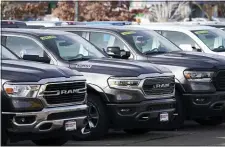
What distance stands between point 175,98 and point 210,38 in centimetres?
444

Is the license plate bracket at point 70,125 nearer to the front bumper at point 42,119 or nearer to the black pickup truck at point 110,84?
the front bumper at point 42,119

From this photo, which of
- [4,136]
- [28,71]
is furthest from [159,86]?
[4,136]

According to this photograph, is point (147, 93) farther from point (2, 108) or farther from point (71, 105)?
point (2, 108)

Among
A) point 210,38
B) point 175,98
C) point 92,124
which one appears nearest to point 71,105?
point 92,124

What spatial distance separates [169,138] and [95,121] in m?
1.56

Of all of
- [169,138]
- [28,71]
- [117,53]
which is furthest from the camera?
[117,53]

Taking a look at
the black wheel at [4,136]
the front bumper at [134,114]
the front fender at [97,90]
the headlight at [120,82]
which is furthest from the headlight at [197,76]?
the black wheel at [4,136]

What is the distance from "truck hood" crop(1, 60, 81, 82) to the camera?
392 inches

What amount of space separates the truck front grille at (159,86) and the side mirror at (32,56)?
5.62 ft

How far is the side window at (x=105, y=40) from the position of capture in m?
14.1

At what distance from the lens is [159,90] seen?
12.4 metres

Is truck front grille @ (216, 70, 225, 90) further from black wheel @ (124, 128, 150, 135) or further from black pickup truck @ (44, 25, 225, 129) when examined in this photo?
black wheel @ (124, 128, 150, 135)

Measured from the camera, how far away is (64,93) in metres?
10.4

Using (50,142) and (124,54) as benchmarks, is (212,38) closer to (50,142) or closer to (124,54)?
(124,54)
